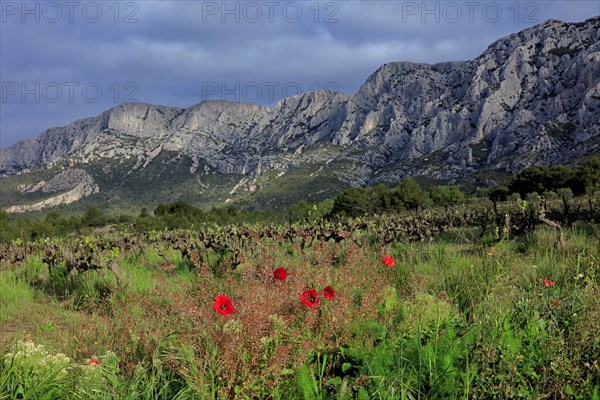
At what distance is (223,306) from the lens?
127 inches

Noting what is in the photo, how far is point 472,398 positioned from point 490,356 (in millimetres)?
357

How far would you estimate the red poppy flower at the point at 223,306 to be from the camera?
3139mm

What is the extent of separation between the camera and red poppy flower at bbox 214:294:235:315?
3.14 m

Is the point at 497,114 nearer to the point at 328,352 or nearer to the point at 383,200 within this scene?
the point at 383,200

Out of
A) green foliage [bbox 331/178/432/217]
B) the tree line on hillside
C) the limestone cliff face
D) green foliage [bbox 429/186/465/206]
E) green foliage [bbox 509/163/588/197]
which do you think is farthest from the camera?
the limestone cliff face

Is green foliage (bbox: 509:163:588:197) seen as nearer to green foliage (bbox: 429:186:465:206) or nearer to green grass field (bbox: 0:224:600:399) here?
green foliage (bbox: 429:186:465:206)

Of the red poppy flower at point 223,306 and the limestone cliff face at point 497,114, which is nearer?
the red poppy flower at point 223,306

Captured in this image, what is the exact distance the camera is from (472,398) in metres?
3.17

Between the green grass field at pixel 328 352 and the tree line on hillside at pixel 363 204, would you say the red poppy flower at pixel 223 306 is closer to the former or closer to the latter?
the green grass field at pixel 328 352

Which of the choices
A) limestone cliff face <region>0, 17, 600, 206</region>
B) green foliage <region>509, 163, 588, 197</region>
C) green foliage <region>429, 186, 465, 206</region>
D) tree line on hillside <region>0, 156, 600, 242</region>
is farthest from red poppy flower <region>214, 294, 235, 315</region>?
limestone cliff face <region>0, 17, 600, 206</region>

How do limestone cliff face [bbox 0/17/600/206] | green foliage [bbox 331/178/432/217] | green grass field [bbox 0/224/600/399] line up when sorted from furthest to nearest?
limestone cliff face [bbox 0/17/600/206] < green foliage [bbox 331/178/432/217] < green grass field [bbox 0/224/600/399]

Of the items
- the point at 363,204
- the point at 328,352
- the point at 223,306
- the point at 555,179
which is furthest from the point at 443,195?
the point at 223,306

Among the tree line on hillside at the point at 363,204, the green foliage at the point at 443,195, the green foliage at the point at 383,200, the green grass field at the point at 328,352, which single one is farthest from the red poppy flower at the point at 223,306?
the green foliage at the point at 443,195

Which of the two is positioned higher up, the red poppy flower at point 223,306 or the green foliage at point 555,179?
the red poppy flower at point 223,306
